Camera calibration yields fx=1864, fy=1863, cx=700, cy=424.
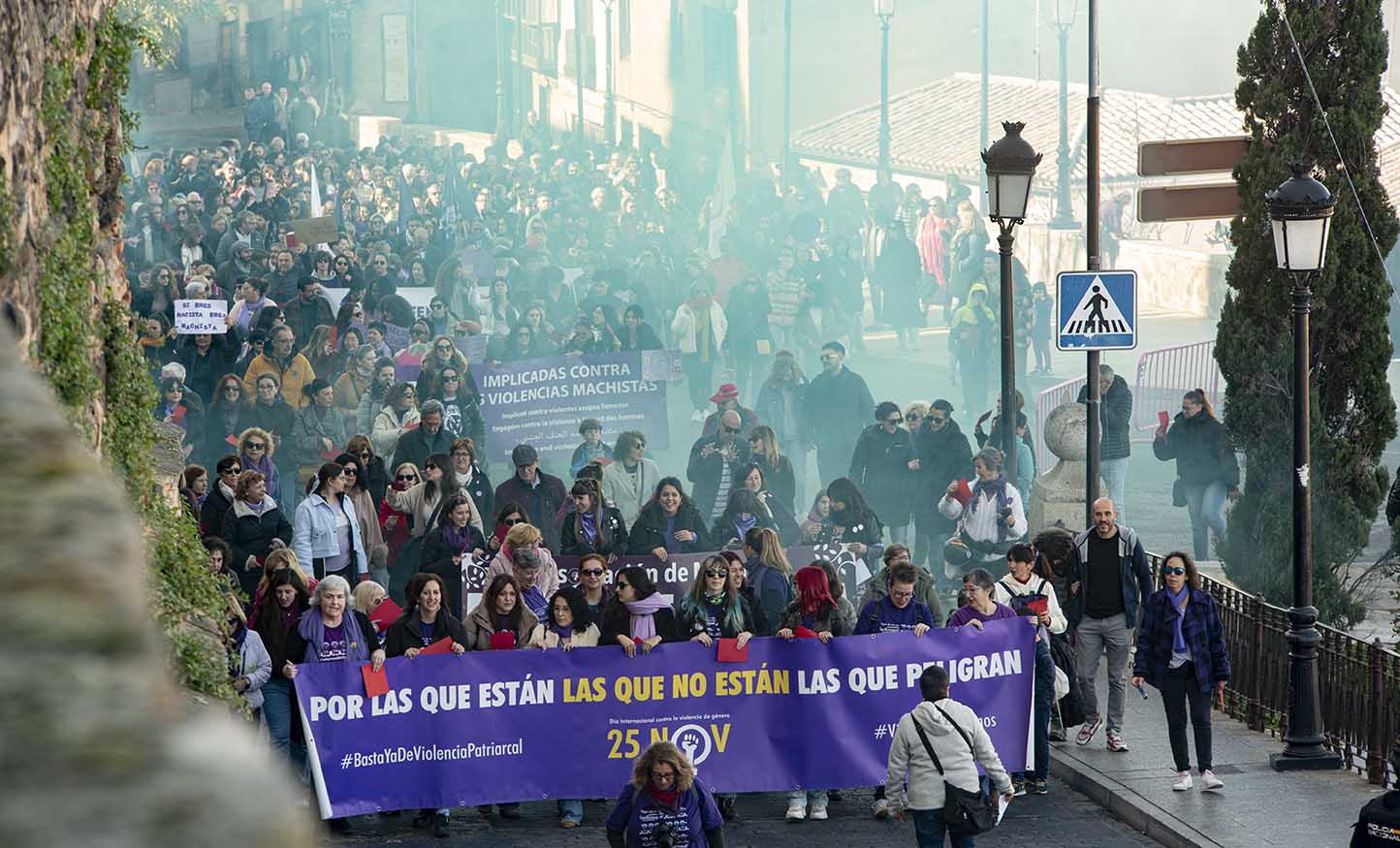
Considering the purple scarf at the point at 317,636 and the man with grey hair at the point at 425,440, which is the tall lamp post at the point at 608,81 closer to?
the man with grey hair at the point at 425,440

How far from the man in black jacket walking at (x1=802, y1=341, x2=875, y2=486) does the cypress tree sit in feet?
13.2

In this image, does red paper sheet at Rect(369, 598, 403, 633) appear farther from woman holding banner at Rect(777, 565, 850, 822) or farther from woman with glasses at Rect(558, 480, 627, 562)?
woman with glasses at Rect(558, 480, 627, 562)

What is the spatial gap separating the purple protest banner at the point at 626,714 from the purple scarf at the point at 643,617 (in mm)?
173

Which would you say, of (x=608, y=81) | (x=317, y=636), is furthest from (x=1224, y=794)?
(x=608, y=81)

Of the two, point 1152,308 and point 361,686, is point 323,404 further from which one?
point 1152,308

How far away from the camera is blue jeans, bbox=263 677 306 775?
969cm

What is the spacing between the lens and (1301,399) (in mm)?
11422

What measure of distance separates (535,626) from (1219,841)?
3788 millimetres

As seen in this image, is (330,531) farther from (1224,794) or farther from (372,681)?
(1224,794)

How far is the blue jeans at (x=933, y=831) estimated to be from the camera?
8.38 meters

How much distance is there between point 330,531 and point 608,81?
25271 mm

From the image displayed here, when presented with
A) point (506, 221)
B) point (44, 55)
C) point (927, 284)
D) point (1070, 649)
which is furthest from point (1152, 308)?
point (44, 55)

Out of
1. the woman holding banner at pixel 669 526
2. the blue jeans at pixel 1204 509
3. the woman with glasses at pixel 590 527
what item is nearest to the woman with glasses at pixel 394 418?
the woman with glasses at pixel 590 527

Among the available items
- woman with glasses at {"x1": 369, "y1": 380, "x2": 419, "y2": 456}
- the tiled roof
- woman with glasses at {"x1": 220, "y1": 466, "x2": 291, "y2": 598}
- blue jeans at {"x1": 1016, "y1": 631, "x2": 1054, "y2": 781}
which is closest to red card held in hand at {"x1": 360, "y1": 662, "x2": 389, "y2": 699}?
woman with glasses at {"x1": 220, "y1": 466, "x2": 291, "y2": 598}
